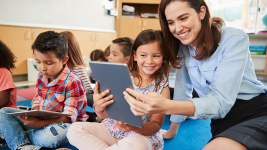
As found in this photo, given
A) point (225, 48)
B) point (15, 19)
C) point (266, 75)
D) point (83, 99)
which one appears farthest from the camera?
point (266, 75)

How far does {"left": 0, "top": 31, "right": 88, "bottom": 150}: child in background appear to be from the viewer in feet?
3.38

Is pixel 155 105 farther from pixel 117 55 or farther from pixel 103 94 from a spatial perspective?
pixel 117 55

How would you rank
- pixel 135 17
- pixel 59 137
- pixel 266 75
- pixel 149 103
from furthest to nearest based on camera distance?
pixel 135 17 → pixel 266 75 → pixel 59 137 → pixel 149 103

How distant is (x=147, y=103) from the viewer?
603 millimetres

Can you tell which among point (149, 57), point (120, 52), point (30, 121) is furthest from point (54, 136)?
point (120, 52)

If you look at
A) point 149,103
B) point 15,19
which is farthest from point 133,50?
point 15,19

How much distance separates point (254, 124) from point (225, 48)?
0.97 ft

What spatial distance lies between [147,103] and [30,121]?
0.71 metres

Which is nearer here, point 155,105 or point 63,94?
point 155,105

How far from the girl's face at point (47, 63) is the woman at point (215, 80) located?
0.62 metres

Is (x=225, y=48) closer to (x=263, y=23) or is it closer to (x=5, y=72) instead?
(x=5, y=72)

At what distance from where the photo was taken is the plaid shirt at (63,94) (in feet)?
3.66

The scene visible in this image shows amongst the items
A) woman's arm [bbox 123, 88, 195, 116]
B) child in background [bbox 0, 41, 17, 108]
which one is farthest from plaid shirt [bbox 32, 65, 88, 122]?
woman's arm [bbox 123, 88, 195, 116]

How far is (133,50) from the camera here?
1.01m
